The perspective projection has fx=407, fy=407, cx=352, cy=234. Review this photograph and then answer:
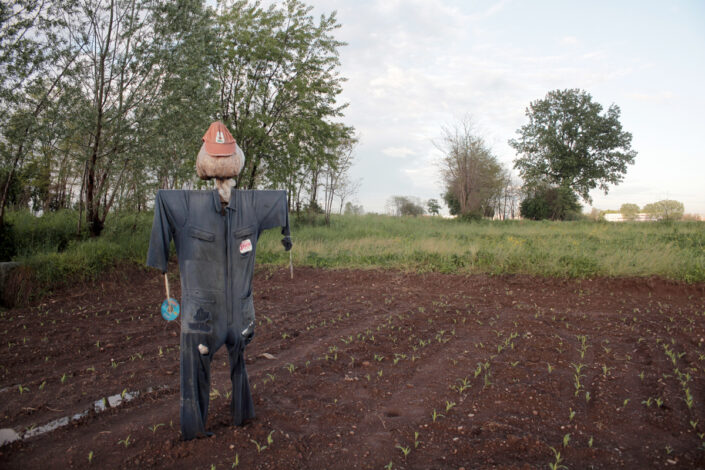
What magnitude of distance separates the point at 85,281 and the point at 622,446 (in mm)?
10088

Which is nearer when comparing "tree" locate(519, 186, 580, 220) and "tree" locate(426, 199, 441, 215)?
"tree" locate(519, 186, 580, 220)

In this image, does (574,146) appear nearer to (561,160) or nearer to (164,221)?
(561,160)

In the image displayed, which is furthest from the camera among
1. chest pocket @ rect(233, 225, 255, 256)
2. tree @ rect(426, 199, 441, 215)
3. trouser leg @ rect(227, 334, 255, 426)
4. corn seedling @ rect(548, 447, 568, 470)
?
tree @ rect(426, 199, 441, 215)

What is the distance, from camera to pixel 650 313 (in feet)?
22.6

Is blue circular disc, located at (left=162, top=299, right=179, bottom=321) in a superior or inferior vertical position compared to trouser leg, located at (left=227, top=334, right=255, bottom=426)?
superior

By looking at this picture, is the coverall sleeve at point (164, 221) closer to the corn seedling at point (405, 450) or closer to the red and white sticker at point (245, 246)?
the red and white sticker at point (245, 246)

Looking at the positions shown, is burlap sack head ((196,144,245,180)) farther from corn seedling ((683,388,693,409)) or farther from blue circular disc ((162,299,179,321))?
corn seedling ((683,388,693,409))

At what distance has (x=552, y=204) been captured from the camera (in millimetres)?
34812

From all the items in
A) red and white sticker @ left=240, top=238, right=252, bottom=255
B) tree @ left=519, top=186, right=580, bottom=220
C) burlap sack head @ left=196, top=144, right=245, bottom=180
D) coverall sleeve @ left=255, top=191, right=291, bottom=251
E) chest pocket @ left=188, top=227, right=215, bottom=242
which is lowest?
red and white sticker @ left=240, top=238, right=252, bottom=255

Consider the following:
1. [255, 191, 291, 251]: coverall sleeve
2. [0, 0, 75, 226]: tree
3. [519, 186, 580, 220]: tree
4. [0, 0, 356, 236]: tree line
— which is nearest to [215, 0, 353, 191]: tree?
[0, 0, 356, 236]: tree line

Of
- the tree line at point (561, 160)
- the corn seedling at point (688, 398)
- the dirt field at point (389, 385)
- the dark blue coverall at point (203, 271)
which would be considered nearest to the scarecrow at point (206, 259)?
the dark blue coverall at point (203, 271)

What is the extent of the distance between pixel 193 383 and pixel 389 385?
6.67 feet

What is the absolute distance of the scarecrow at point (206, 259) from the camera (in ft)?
9.70

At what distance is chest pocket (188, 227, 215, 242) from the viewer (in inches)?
117
